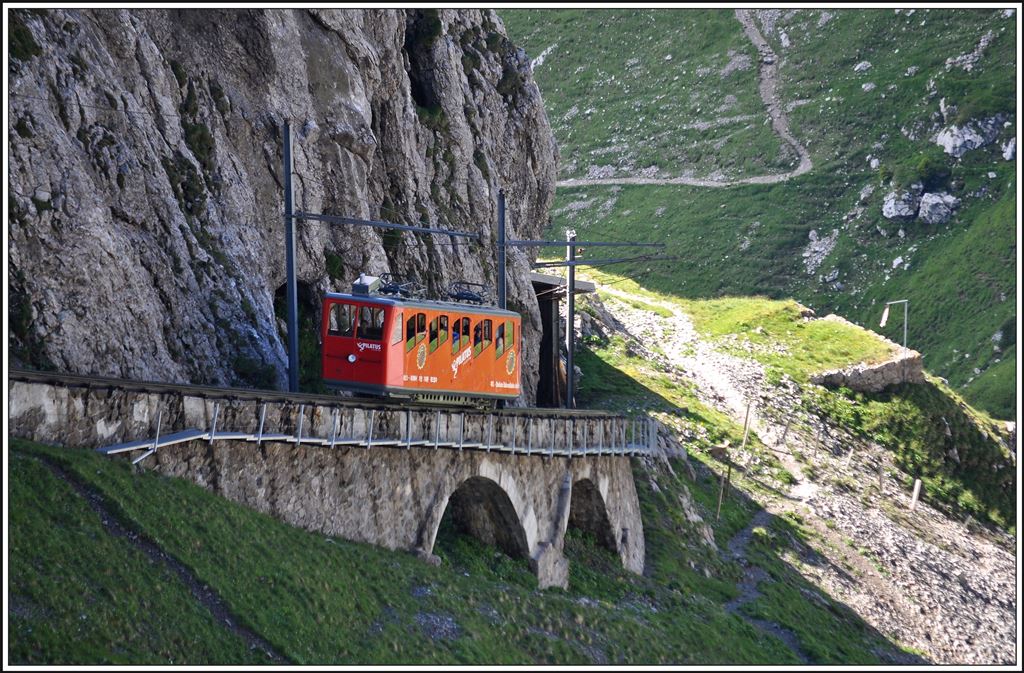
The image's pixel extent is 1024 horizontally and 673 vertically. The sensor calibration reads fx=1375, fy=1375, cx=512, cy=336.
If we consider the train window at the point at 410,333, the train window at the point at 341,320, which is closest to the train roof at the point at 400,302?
the train window at the point at 341,320

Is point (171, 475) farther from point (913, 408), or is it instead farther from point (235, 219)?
point (913, 408)

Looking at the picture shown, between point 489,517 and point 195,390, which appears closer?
point 195,390

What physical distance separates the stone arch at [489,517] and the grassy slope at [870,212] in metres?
70.2

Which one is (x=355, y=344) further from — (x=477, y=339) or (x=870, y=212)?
(x=870, y=212)

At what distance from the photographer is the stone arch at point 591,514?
48375 millimetres

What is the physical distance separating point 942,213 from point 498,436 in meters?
94.4

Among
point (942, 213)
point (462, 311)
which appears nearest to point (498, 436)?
point (462, 311)

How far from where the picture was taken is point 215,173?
4106 cm

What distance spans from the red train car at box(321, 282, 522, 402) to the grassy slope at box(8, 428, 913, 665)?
4.66 meters

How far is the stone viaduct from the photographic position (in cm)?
2503

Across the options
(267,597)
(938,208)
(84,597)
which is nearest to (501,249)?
(267,597)

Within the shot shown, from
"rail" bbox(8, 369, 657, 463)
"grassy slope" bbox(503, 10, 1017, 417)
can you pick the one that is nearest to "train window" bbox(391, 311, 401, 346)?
"rail" bbox(8, 369, 657, 463)

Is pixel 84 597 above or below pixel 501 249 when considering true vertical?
below

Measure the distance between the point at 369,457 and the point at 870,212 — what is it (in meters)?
101
